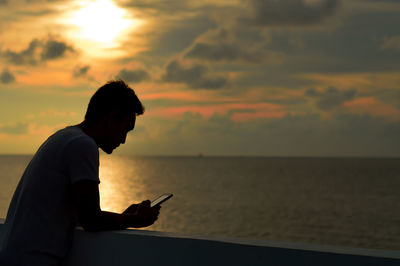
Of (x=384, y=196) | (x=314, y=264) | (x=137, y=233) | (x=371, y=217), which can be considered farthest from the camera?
(x=384, y=196)

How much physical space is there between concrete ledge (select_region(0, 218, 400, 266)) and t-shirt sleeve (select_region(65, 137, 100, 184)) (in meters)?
0.41

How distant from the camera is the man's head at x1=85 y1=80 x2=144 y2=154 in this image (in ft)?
8.71

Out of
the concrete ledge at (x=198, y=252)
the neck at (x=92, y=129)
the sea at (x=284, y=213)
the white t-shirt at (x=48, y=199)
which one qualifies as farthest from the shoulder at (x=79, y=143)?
the sea at (x=284, y=213)

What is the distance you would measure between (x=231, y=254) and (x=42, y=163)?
1044 millimetres

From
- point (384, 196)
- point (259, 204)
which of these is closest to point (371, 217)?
point (259, 204)

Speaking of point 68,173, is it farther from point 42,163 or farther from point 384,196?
point 384,196

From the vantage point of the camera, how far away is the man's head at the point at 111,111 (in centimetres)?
265

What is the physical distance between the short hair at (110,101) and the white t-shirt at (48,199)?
15cm

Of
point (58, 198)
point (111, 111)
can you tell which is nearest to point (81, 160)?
point (58, 198)

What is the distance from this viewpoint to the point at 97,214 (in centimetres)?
255

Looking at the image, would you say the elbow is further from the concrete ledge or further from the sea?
the sea

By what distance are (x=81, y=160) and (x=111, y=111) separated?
352mm

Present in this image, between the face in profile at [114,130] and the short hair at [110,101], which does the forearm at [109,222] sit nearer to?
the face in profile at [114,130]

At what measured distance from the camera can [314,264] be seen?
7.44 feet
